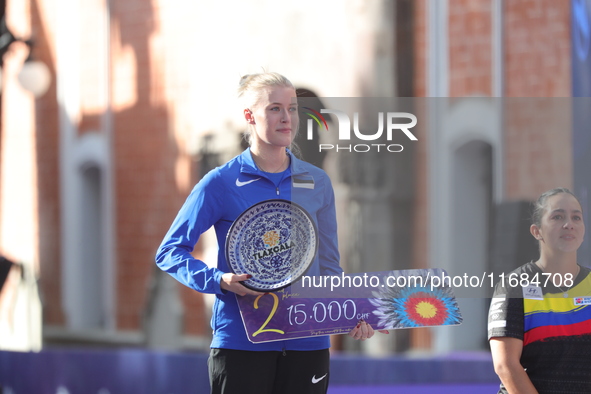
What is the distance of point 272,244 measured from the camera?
2.49 metres

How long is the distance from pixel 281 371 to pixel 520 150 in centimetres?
109

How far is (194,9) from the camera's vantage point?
7.67 m

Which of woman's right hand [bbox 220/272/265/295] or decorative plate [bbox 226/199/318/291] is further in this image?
decorative plate [bbox 226/199/318/291]

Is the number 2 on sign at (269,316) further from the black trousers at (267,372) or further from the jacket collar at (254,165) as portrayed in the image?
the jacket collar at (254,165)

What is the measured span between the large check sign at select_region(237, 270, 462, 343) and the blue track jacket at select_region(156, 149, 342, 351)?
0.13 ft

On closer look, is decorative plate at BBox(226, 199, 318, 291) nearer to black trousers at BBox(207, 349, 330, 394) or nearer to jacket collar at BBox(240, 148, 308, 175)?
jacket collar at BBox(240, 148, 308, 175)

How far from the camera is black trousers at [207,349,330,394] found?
241 centimetres

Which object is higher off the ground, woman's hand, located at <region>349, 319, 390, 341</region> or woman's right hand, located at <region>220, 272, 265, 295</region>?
woman's right hand, located at <region>220, 272, 265, 295</region>

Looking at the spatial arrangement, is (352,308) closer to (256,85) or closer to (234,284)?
(234,284)

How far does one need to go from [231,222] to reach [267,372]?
44cm

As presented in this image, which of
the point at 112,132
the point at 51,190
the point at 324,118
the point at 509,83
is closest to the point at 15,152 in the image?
the point at 51,190

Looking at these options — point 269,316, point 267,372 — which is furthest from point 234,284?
Answer: point 267,372

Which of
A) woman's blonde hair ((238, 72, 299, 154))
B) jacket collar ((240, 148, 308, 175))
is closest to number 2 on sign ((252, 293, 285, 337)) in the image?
jacket collar ((240, 148, 308, 175))

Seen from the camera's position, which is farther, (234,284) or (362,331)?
(362,331)
